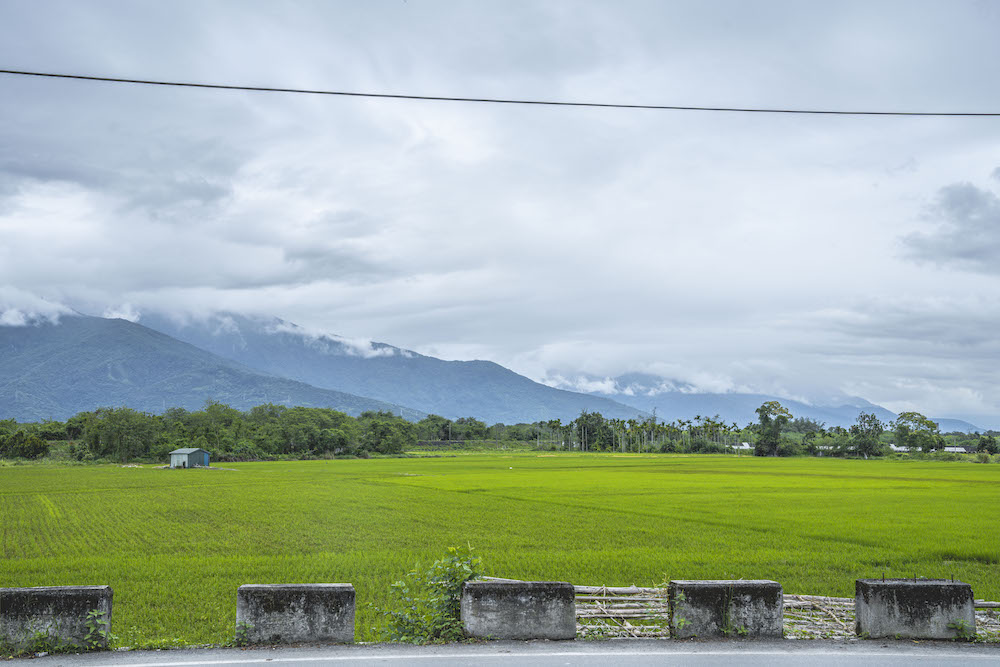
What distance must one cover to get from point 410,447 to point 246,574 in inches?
6543

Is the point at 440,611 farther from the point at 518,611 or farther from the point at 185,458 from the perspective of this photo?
the point at 185,458

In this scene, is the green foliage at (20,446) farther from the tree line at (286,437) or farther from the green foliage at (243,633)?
the green foliage at (243,633)

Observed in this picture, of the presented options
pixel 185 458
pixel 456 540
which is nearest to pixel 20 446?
pixel 185 458

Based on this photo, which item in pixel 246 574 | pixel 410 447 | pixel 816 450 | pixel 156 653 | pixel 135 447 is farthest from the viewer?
pixel 410 447

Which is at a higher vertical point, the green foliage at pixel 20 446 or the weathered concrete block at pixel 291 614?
the weathered concrete block at pixel 291 614

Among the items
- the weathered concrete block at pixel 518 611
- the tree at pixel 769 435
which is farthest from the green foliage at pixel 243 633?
the tree at pixel 769 435

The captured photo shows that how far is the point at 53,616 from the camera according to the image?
28.4 ft

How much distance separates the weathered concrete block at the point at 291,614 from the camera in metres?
8.98

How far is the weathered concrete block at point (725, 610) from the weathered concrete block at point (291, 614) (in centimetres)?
391

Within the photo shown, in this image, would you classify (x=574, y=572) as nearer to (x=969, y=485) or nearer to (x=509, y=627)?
(x=509, y=627)

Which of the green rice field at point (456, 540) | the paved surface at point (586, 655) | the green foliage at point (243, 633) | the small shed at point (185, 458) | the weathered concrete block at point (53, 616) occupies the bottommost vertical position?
the small shed at point (185, 458)

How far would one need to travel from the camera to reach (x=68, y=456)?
123250mm

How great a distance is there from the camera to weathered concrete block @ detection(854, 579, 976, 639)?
9.35 m

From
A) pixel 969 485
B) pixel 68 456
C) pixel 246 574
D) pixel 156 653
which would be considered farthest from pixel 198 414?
pixel 156 653
